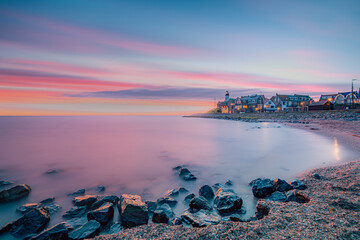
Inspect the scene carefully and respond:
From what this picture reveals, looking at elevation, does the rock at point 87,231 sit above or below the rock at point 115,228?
above

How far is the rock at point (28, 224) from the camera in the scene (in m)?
3.94

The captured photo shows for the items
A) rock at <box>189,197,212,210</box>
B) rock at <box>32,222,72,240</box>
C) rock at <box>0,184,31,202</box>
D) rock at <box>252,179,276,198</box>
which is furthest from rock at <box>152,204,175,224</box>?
rock at <box>0,184,31,202</box>

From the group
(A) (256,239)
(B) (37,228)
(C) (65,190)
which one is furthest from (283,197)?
(C) (65,190)

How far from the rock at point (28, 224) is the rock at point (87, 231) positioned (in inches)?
44.2

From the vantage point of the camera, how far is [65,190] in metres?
6.76

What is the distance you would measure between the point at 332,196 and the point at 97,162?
11556 millimetres

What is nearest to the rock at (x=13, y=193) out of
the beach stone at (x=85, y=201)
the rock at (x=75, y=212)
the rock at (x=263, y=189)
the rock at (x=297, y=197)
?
the beach stone at (x=85, y=201)

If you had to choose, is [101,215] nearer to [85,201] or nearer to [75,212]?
[75,212]

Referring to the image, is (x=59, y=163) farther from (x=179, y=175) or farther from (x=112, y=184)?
(x=179, y=175)

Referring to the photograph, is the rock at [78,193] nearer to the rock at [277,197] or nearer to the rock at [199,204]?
the rock at [199,204]

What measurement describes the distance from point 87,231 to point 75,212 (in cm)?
146

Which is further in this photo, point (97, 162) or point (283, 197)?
point (97, 162)

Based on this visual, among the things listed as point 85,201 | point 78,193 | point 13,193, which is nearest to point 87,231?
point 85,201

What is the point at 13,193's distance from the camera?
572 cm
